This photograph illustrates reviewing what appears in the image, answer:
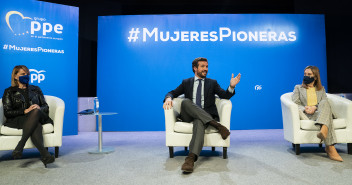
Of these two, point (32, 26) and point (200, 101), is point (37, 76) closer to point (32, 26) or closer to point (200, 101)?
point (32, 26)

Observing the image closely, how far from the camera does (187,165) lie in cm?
252

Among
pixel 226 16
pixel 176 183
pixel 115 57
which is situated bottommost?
pixel 176 183

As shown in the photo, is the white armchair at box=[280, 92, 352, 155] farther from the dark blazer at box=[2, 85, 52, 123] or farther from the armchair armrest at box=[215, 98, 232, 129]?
the dark blazer at box=[2, 85, 52, 123]

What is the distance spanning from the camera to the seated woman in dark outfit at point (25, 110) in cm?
285

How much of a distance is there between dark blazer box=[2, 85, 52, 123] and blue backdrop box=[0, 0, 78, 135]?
1.75m

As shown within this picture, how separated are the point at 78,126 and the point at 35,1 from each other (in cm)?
254

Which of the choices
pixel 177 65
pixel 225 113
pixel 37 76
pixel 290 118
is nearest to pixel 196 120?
pixel 225 113

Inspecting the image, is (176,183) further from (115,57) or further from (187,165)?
(115,57)

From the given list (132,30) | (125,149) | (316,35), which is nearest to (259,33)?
(316,35)

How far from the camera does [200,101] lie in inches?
137

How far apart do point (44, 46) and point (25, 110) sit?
245 centimetres

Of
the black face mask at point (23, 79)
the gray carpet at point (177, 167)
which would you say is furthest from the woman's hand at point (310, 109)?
the black face mask at point (23, 79)

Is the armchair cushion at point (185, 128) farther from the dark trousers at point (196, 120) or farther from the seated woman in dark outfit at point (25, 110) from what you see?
the seated woman in dark outfit at point (25, 110)

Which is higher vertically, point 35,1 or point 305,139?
point 35,1
